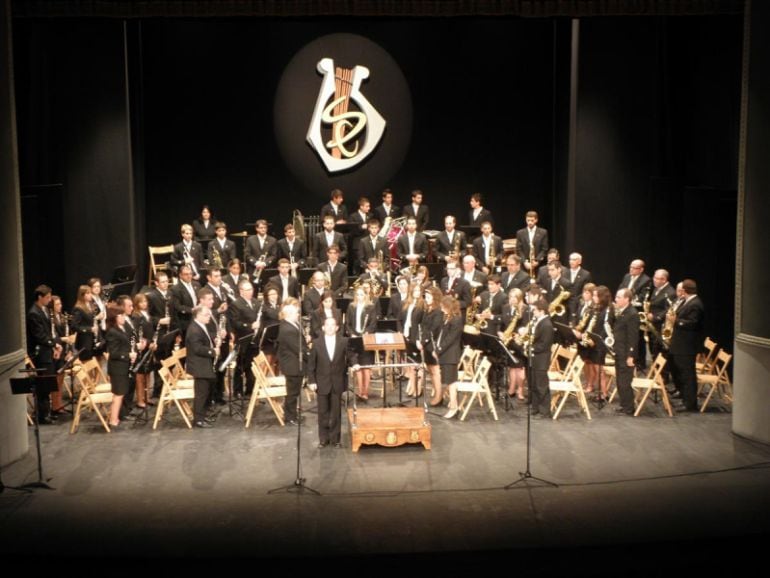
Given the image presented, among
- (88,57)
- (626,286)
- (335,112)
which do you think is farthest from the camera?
(335,112)

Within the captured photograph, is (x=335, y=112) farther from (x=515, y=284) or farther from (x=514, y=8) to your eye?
(x=514, y=8)

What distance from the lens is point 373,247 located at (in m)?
17.8

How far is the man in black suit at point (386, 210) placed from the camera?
63.6 ft

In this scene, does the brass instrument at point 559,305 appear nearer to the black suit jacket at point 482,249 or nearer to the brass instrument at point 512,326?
the brass instrument at point 512,326

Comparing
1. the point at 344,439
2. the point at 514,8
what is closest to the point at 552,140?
the point at 514,8

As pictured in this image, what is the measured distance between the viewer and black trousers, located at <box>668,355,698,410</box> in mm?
13797

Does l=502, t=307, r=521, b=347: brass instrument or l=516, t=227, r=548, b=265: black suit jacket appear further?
l=516, t=227, r=548, b=265: black suit jacket

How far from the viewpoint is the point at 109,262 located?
18.4 meters

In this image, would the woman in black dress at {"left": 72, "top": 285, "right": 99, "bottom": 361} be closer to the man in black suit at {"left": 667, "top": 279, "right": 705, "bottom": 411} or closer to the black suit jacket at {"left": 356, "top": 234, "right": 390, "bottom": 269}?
the black suit jacket at {"left": 356, "top": 234, "right": 390, "bottom": 269}

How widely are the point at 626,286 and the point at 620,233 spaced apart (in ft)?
9.94

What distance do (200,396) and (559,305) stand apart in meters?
5.58

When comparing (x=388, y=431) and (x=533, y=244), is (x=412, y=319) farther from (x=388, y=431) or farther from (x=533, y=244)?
(x=533, y=244)

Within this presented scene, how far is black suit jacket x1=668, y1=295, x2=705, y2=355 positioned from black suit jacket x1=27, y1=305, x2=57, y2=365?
8141 mm

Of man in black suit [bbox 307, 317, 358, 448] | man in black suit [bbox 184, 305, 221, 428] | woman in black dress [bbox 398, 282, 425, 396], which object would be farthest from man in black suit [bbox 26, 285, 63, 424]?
woman in black dress [bbox 398, 282, 425, 396]
